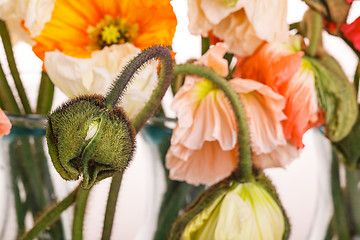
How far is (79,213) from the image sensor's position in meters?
0.24

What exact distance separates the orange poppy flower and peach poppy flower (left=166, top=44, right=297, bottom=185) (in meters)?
0.03

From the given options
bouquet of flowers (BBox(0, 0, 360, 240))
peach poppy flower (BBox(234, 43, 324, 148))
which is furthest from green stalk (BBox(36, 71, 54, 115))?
peach poppy flower (BBox(234, 43, 324, 148))

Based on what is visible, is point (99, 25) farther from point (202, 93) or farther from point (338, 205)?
point (338, 205)

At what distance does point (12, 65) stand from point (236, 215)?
0.44ft

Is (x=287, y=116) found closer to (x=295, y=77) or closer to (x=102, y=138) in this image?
(x=295, y=77)

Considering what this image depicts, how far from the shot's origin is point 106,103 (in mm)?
175

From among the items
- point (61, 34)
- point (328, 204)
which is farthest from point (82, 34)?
point (328, 204)

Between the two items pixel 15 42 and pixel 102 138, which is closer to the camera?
pixel 102 138

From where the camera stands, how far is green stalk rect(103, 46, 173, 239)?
18 cm

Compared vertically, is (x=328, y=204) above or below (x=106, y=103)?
below

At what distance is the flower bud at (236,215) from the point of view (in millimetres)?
226

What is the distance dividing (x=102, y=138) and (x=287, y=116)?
0.40 feet

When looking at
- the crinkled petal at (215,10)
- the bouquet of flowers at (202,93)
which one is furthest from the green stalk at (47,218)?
the crinkled petal at (215,10)

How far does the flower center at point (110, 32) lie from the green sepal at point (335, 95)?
0.30ft
